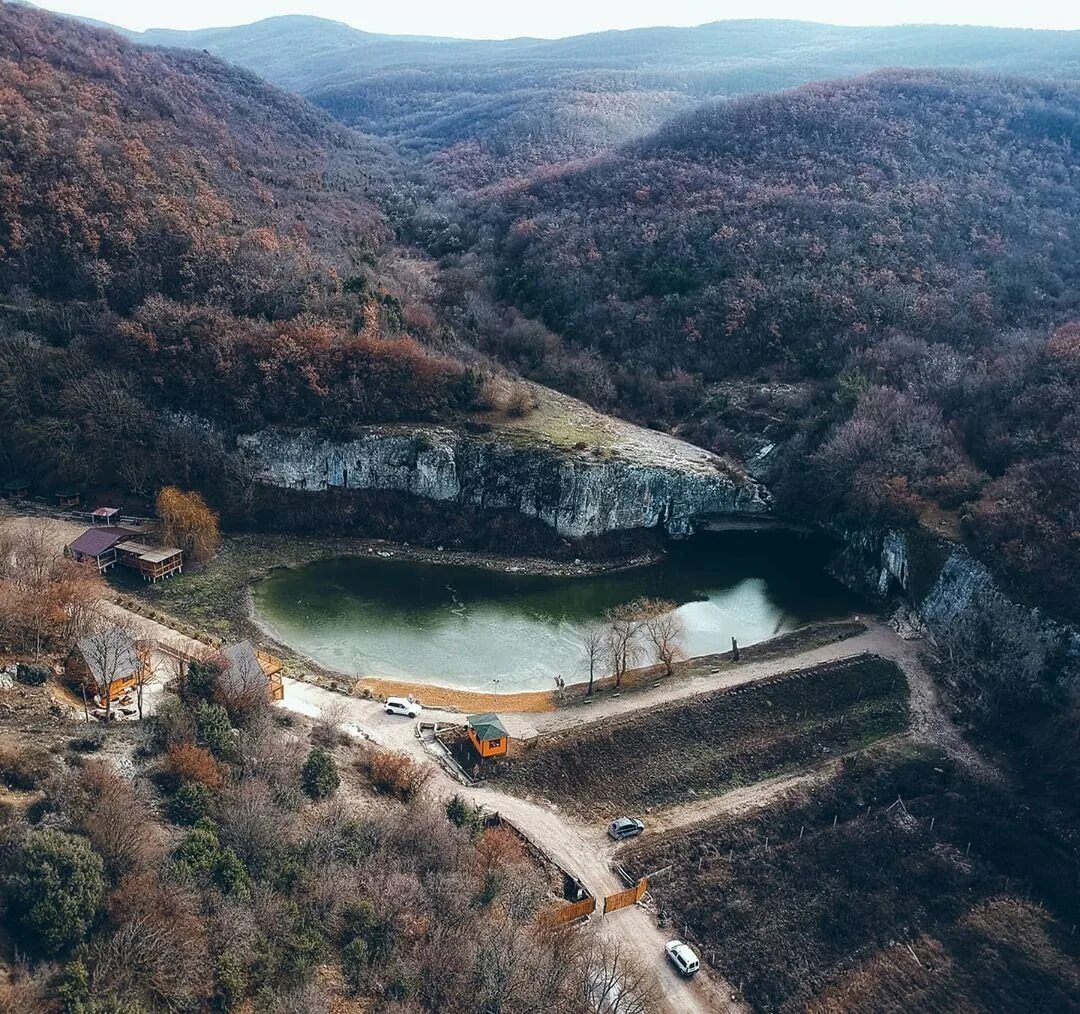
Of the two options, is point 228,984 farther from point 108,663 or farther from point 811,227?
→ point 811,227

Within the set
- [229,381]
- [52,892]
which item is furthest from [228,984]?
[229,381]

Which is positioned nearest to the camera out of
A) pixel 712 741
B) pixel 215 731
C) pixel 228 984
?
pixel 228 984

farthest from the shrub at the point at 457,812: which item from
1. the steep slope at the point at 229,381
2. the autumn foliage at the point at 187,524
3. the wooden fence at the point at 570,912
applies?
the autumn foliage at the point at 187,524

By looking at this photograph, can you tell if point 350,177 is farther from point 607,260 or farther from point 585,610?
point 585,610

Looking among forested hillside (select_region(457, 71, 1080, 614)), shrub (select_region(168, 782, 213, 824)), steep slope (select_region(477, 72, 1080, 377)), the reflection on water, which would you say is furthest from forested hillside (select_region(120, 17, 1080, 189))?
shrub (select_region(168, 782, 213, 824))

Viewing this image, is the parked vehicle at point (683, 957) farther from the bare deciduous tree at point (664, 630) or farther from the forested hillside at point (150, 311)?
the forested hillside at point (150, 311)

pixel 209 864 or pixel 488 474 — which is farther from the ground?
pixel 209 864

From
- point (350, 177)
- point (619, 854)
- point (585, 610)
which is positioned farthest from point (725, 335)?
point (350, 177)

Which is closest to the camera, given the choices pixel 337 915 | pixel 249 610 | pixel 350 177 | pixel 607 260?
pixel 337 915
